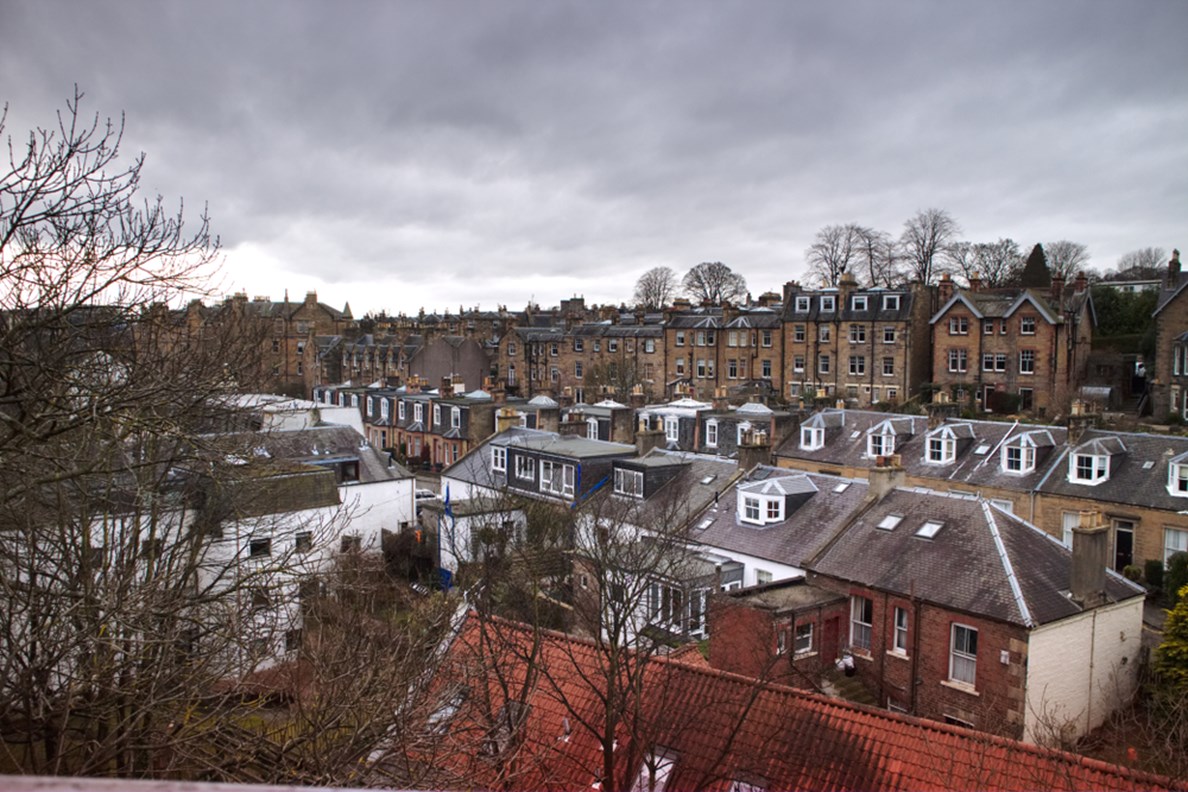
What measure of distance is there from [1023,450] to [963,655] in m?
16.1

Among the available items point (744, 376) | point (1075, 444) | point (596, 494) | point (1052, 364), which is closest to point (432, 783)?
point (596, 494)

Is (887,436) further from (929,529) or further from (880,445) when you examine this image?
(929,529)

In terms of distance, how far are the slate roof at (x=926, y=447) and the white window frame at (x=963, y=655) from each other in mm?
13622

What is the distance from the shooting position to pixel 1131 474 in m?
30.0

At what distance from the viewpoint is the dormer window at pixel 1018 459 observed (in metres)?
32.3

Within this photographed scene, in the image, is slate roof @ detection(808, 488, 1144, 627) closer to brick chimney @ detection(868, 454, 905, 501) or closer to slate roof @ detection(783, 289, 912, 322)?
brick chimney @ detection(868, 454, 905, 501)

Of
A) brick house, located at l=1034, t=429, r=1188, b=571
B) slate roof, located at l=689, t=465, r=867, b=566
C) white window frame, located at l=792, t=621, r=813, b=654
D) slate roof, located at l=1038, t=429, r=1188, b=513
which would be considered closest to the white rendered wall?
white window frame, located at l=792, t=621, r=813, b=654

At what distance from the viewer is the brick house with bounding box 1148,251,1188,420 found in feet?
154

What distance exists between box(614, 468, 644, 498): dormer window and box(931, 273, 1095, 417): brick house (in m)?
29.1

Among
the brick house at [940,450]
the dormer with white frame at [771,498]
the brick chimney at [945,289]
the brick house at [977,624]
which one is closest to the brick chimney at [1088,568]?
the brick house at [977,624]

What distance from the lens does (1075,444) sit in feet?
105

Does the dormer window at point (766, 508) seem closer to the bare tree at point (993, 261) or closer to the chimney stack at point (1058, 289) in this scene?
the chimney stack at point (1058, 289)

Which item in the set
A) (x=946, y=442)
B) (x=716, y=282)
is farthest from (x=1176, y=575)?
(x=716, y=282)

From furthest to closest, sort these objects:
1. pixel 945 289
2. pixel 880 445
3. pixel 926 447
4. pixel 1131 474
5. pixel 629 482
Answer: pixel 945 289 → pixel 880 445 → pixel 926 447 → pixel 629 482 → pixel 1131 474
